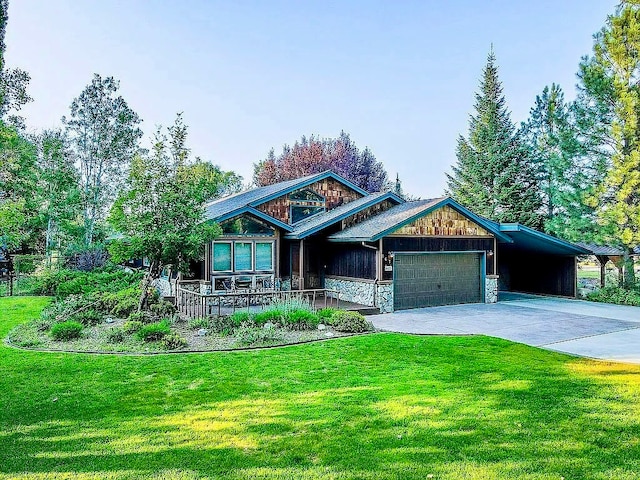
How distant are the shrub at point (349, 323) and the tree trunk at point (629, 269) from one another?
1295cm

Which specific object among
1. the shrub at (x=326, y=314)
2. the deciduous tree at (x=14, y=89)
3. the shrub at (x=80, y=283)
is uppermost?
the deciduous tree at (x=14, y=89)

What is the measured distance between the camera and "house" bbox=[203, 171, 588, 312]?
1510 cm

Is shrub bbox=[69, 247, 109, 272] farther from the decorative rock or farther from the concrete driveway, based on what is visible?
the concrete driveway

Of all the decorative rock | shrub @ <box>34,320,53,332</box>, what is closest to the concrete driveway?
the decorative rock

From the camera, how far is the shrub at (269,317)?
36.5 feet

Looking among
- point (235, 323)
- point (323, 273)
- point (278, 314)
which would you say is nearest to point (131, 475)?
point (235, 323)

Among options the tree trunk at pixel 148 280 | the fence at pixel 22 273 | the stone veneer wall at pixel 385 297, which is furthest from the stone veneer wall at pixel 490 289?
the fence at pixel 22 273

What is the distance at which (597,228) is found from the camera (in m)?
18.1

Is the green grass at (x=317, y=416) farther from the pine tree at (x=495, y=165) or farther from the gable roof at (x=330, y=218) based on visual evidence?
the pine tree at (x=495, y=165)

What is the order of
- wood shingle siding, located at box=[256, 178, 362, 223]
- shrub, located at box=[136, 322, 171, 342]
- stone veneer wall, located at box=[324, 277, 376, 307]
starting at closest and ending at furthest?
1. shrub, located at box=[136, 322, 171, 342]
2. stone veneer wall, located at box=[324, 277, 376, 307]
3. wood shingle siding, located at box=[256, 178, 362, 223]

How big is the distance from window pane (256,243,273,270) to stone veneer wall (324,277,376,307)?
268 centimetres

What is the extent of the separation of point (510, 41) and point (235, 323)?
18705 millimetres

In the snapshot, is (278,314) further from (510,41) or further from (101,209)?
(101,209)

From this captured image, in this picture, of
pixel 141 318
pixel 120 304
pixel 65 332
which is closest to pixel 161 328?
pixel 141 318
